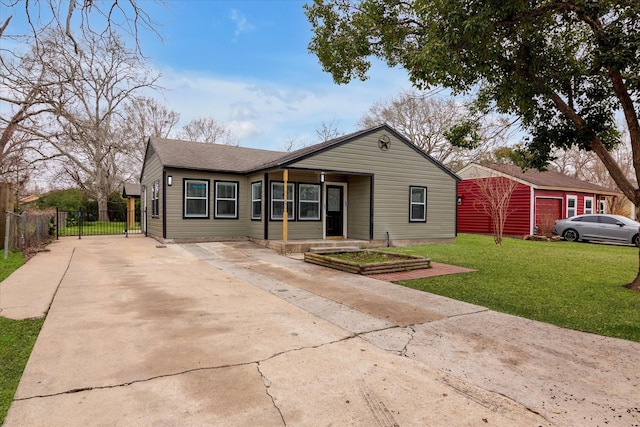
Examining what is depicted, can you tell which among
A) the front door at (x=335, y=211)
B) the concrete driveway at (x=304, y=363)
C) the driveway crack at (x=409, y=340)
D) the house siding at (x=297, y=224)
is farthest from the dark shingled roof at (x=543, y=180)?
the driveway crack at (x=409, y=340)

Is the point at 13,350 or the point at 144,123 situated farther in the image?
the point at 144,123

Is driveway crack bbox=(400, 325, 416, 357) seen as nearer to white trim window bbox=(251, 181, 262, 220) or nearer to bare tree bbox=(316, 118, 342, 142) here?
white trim window bbox=(251, 181, 262, 220)

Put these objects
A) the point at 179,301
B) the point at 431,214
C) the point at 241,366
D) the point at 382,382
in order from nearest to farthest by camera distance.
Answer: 1. the point at 382,382
2. the point at 241,366
3. the point at 179,301
4. the point at 431,214

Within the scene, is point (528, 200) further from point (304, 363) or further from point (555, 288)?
point (304, 363)

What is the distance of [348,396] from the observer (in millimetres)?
2701

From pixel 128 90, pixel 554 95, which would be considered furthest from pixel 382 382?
pixel 128 90

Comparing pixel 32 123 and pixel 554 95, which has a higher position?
pixel 32 123

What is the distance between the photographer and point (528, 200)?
18.9m

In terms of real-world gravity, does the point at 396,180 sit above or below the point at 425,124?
below

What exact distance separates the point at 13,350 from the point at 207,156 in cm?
1228

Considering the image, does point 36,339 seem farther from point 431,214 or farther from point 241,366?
point 431,214

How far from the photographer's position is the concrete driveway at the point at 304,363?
Answer: 97.7 inches

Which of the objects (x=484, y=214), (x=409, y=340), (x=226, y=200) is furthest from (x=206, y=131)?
(x=409, y=340)

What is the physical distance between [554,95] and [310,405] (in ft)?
22.7
